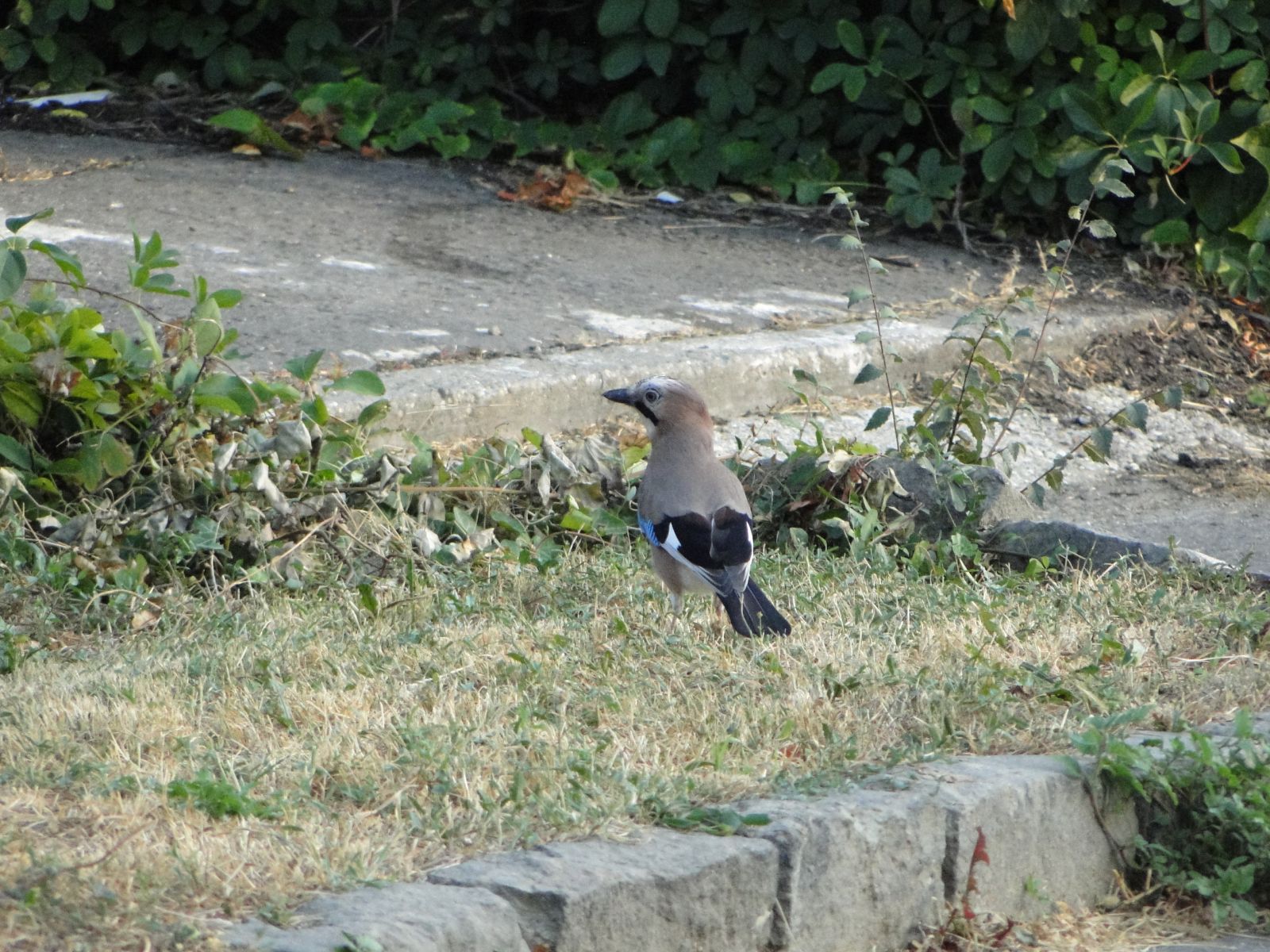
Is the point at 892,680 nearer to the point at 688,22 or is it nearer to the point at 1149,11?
the point at 1149,11

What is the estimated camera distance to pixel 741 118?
316 inches

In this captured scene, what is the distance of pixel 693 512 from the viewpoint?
4.07 meters

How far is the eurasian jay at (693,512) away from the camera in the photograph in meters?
3.89

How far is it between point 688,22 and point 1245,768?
5583 mm

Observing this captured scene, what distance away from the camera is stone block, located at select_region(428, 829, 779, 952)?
2469mm

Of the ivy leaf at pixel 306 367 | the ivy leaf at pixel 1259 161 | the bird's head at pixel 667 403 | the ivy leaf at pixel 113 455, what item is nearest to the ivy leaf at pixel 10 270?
the ivy leaf at pixel 113 455

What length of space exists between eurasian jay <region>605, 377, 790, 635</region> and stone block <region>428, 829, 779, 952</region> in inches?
45.5

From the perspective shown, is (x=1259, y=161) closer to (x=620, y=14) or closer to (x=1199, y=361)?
(x=1199, y=361)

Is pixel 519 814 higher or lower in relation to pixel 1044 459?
higher

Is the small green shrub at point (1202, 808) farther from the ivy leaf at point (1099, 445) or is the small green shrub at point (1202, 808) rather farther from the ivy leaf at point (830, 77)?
the ivy leaf at point (830, 77)

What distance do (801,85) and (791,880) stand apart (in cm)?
567

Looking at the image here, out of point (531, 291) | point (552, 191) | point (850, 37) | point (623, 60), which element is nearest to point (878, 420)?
point (531, 291)

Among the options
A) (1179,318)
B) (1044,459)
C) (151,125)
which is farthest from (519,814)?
(151,125)

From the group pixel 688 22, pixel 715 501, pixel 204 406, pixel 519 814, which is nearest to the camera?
pixel 519 814
